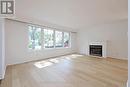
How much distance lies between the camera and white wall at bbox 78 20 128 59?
21.0ft

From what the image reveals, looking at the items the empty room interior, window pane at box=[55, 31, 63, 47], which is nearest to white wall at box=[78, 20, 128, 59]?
the empty room interior

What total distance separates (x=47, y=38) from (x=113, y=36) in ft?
13.5

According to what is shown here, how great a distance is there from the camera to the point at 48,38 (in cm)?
715

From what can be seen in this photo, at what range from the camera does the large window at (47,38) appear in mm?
6152

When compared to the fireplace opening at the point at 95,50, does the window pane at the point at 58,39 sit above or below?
above

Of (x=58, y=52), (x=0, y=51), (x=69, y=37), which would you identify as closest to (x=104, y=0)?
(x=0, y=51)

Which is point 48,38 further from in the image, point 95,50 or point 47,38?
point 95,50

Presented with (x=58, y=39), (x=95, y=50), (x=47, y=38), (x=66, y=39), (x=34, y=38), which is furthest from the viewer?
(x=66, y=39)

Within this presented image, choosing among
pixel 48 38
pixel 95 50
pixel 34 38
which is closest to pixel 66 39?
pixel 48 38

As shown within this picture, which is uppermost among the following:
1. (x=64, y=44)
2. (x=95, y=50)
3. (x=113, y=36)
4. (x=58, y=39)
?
(x=113, y=36)

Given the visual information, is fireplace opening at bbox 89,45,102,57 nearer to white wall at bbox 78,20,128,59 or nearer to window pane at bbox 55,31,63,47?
white wall at bbox 78,20,128,59

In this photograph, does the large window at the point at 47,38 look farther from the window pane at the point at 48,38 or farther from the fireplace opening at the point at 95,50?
the fireplace opening at the point at 95,50

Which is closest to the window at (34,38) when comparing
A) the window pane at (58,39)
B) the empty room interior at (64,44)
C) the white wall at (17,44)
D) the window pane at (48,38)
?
the empty room interior at (64,44)

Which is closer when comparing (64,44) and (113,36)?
(113,36)
